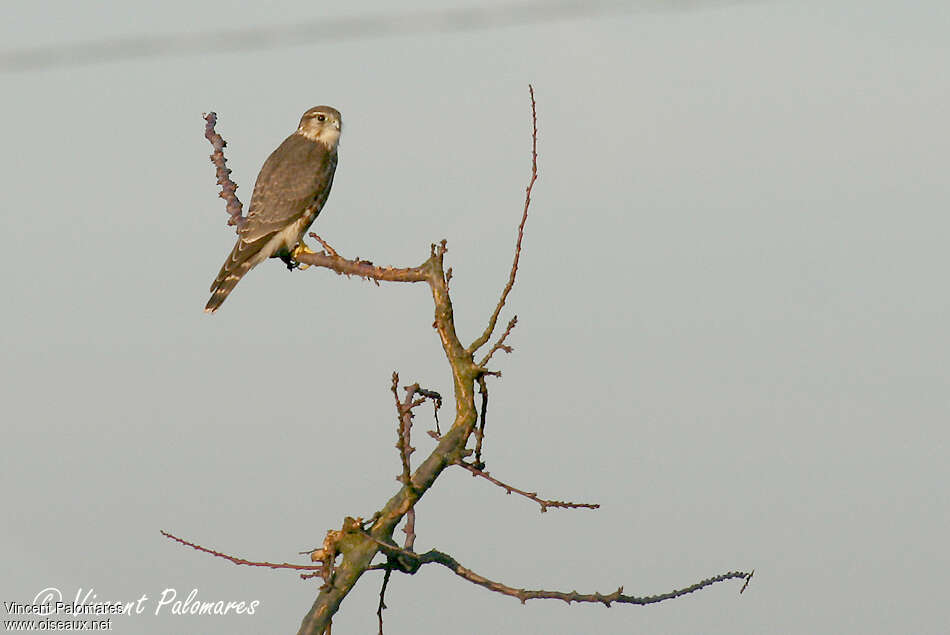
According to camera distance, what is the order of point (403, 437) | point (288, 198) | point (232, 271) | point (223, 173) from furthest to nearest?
→ point (288, 198), point (232, 271), point (223, 173), point (403, 437)

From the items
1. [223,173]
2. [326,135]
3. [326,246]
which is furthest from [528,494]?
[326,135]

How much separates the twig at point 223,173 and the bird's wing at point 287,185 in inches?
28.7

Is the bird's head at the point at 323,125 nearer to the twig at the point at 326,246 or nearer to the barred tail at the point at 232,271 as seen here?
the barred tail at the point at 232,271

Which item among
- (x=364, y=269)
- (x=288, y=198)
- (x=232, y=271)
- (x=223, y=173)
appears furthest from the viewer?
(x=288, y=198)

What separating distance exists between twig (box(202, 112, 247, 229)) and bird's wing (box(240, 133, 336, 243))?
2.39 feet

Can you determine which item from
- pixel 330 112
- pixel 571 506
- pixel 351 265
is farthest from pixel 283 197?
pixel 571 506

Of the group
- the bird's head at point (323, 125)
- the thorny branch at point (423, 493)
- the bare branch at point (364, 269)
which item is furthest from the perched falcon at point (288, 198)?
the thorny branch at point (423, 493)

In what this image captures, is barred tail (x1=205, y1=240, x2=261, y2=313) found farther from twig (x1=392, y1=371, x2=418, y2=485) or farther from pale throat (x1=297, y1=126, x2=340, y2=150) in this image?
twig (x1=392, y1=371, x2=418, y2=485)

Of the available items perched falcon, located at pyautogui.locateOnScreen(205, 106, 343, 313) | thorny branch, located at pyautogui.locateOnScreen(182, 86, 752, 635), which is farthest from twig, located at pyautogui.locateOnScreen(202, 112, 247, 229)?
thorny branch, located at pyautogui.locateOnScreen(182, 86, 752, 635)

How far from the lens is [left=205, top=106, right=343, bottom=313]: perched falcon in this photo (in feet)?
33.3

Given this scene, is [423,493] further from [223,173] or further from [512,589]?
[223,173]

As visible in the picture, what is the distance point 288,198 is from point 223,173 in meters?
2.08

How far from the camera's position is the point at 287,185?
10.8 metres

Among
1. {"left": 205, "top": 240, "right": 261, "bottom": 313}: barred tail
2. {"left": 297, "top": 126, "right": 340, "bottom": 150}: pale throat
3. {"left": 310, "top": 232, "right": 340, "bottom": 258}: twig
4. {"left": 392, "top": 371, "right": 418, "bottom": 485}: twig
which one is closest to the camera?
{"left": 392, "top": 371, "right": 418, "bottom": 485}: twig
